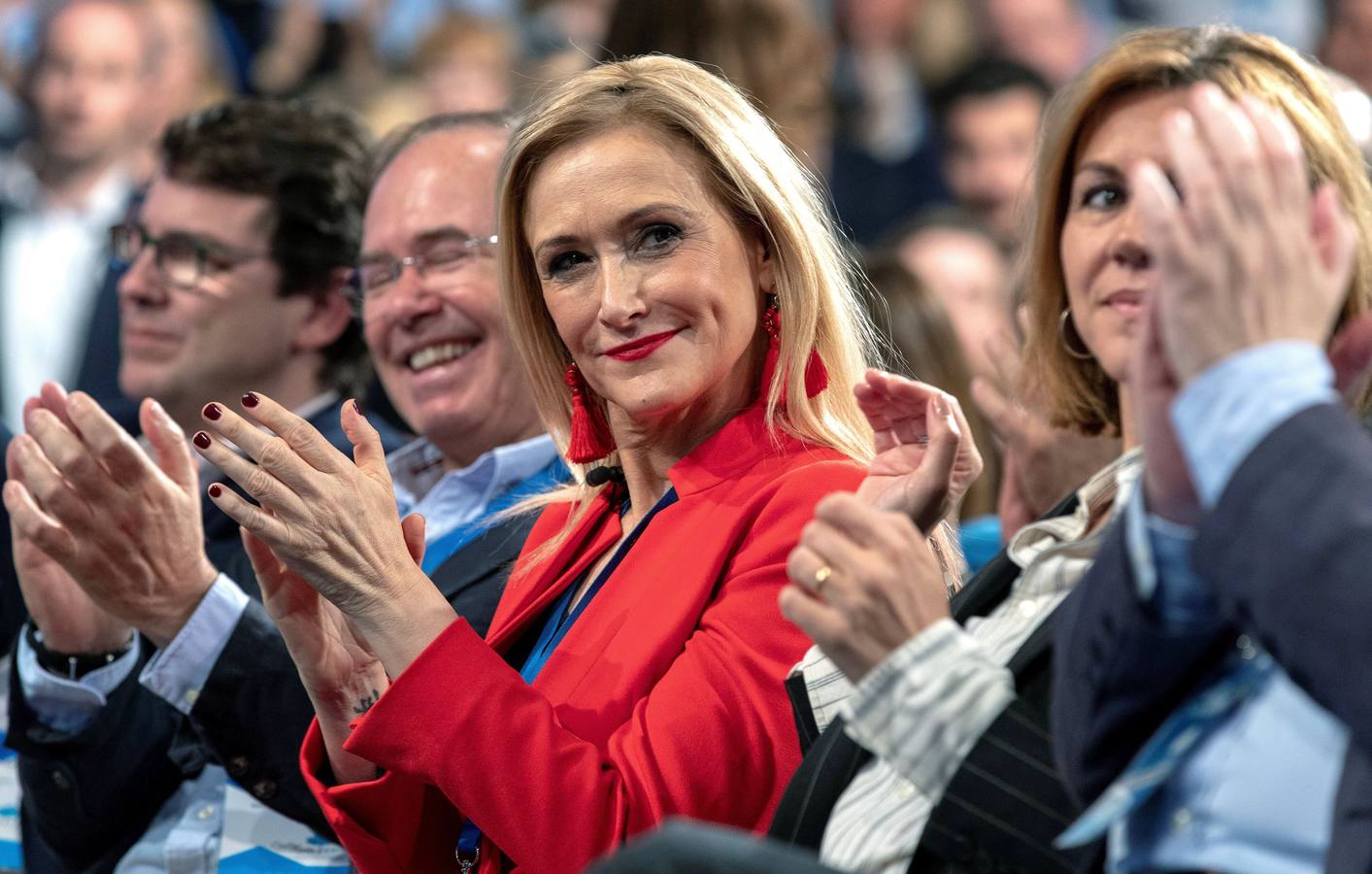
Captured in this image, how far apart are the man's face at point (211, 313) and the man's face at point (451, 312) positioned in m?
0.41

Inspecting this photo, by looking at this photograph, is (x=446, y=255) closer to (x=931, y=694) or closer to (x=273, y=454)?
(x=273, y=454)

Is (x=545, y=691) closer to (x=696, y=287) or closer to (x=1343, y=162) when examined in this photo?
(x=696, y=287)

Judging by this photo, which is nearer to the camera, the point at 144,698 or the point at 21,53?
the point at 144,698

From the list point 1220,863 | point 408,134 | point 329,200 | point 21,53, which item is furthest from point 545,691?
point 21,53

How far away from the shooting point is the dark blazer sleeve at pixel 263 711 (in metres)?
2.51

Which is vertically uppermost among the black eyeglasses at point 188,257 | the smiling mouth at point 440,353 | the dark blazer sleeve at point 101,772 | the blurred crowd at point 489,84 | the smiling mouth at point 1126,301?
the blurred crowd at point 489,84

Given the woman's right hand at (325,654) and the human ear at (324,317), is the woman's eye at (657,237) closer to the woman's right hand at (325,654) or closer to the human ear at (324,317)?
the woman's right hand at (325,654)

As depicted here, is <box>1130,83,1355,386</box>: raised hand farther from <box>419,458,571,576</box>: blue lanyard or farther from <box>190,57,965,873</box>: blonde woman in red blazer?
<box>419,458,571,576</box>: blue lanyard

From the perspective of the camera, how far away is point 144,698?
2.77 m

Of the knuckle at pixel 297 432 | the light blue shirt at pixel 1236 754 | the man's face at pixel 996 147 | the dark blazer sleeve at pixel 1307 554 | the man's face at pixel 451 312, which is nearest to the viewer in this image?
the dark blazer sleeve at pixel 1307 554

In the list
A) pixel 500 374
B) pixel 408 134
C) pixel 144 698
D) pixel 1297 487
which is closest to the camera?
pixel 1297 487

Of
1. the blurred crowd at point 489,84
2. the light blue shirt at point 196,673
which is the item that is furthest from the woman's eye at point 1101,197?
the blurred crowd at point 489,84

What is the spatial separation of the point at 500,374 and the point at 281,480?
110cm

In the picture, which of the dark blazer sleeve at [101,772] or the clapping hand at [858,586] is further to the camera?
the dark blazer sleeve at [101,772]
